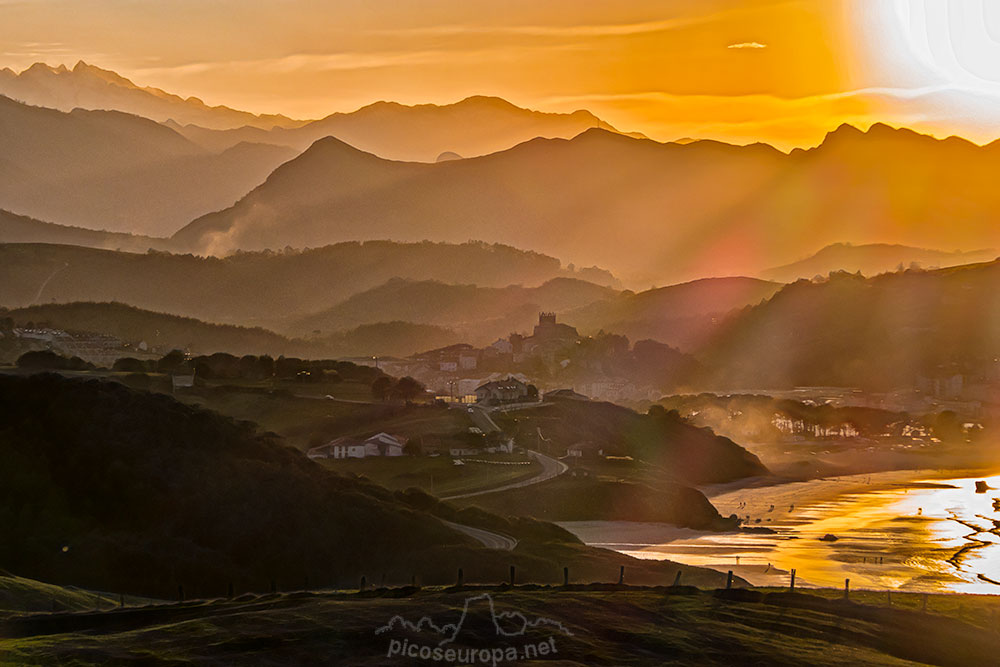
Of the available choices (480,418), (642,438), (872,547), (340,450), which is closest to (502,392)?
(642,438)

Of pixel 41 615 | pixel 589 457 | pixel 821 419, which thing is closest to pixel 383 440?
pixel 589 457

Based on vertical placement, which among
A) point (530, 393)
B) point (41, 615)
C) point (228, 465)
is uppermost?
point (530, 393)

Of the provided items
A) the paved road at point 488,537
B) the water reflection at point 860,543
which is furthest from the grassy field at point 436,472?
the paved road at point 488,537

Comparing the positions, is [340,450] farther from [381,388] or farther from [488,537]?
[488,537]

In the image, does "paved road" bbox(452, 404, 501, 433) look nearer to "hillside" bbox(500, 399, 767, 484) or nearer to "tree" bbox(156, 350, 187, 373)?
"hillside" bbox(500, 399, 767, 484)

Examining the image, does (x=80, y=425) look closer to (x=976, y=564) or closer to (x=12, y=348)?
(x=976, y=564)

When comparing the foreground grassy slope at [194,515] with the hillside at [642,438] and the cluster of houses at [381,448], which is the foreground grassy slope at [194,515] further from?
the hillside at [642,438]
